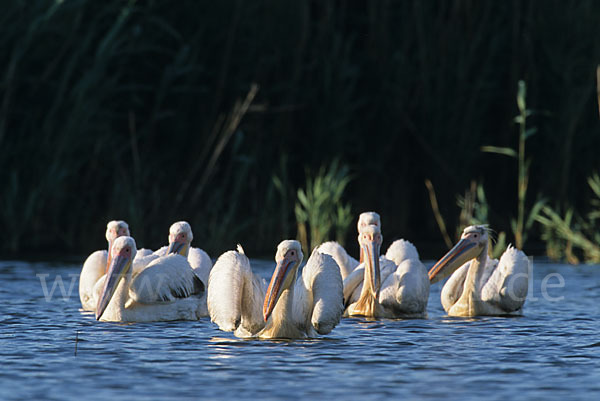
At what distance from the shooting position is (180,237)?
925cm

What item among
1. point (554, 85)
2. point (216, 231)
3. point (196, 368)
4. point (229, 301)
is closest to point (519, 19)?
point (554, 85)

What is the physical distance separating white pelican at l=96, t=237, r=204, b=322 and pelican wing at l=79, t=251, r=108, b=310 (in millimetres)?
395

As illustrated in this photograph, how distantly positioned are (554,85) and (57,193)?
5505 millimetres

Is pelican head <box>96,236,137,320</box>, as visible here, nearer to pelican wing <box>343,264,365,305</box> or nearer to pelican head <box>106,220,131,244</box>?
pelican head <box>106,220,131,244</box>

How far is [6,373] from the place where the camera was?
5.96m

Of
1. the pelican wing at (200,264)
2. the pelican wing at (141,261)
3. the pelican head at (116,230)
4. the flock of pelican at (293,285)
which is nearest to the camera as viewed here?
the flock of pelican at (293,285)

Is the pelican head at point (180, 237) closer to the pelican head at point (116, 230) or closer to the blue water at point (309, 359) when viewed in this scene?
the pelican head at point (116, 230)

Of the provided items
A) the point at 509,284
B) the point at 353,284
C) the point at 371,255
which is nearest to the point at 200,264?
the point at 353,284

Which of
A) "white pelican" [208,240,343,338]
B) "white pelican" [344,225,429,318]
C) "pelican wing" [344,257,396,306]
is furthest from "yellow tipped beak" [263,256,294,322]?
"pelican wing" [344,257,396,306]

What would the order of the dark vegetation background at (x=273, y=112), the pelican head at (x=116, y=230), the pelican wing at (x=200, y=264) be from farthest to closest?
the dark vegetation background at (x=273, y=112) → the pelican head at (x=116, y=230) → the pelican wing at (x=200, y=264)

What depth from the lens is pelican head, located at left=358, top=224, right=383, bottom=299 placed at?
8344 mm

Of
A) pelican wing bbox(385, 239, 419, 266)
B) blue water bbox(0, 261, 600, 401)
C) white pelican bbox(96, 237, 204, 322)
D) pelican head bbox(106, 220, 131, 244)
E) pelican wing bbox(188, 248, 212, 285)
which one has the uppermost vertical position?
pelican head bbox(106, 220, 131, 244)

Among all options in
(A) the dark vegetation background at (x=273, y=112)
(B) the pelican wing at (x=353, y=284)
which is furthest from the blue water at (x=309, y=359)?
(A) the dark vegetation background at (x=273, y=112)

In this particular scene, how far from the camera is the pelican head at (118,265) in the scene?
8117 millimetres
